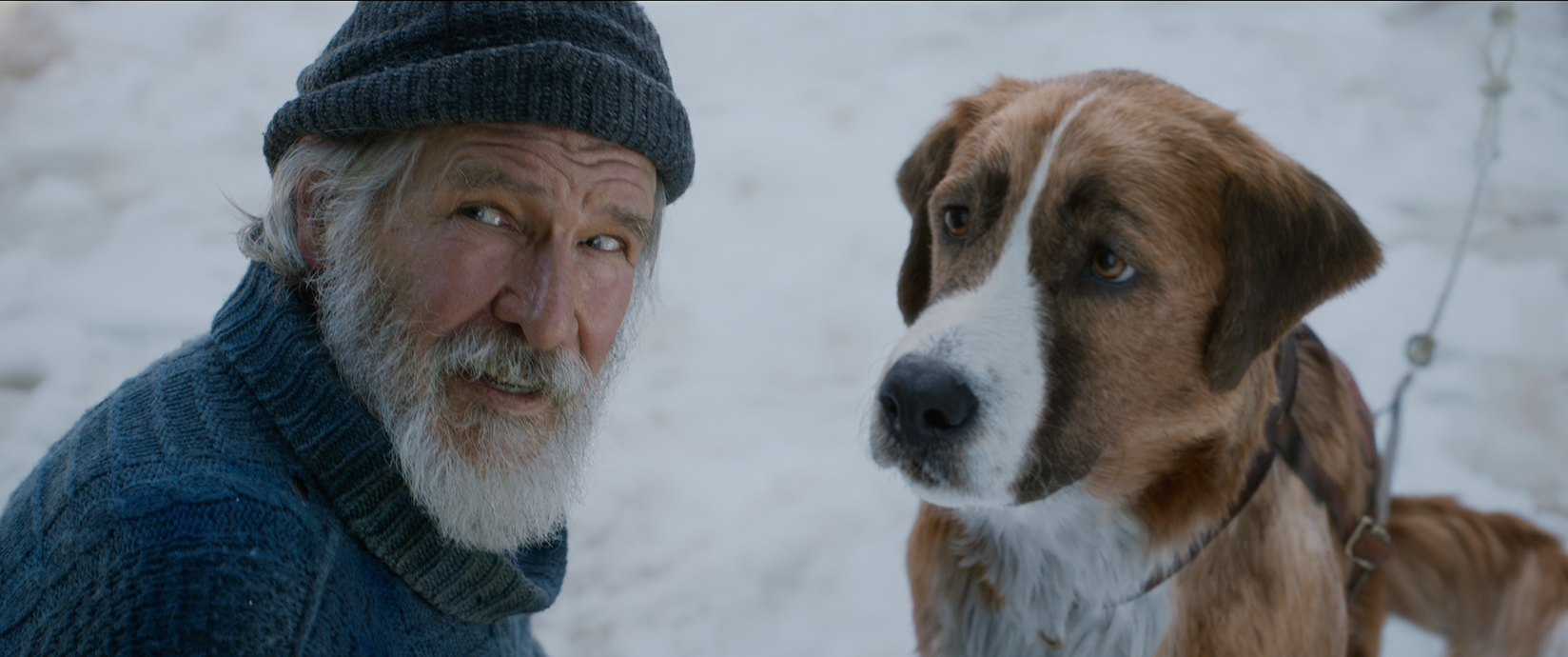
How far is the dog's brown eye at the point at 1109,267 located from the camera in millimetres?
1738

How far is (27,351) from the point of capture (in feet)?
11.2

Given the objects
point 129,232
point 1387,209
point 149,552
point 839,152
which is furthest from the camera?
point 839,152

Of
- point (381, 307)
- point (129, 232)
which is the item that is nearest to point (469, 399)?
point (381, 307)

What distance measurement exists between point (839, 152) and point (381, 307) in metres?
3.23

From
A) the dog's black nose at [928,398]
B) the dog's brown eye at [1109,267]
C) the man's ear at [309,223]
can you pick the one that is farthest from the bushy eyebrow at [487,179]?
the dog's brown eye at [1109,267]

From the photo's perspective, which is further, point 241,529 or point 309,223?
point 309,223

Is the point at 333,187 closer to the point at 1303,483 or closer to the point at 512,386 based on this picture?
A: the point at 512,386

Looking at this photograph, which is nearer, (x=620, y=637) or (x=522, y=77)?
(x=522, y=77)

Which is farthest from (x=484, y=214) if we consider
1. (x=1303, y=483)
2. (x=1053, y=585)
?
(x=1303, y=483)

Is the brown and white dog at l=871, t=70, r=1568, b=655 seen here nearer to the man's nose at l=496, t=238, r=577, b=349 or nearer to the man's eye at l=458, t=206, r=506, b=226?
the man's nose at l=496, t=238, r=577, b=349

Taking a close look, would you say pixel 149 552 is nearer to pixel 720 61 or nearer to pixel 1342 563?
pixel 1342 563

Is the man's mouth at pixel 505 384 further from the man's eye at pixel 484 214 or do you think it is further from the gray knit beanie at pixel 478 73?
the gray knit beanie at pixel 478 73

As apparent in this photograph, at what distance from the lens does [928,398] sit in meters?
1.63

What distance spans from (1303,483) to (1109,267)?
0.74 m
